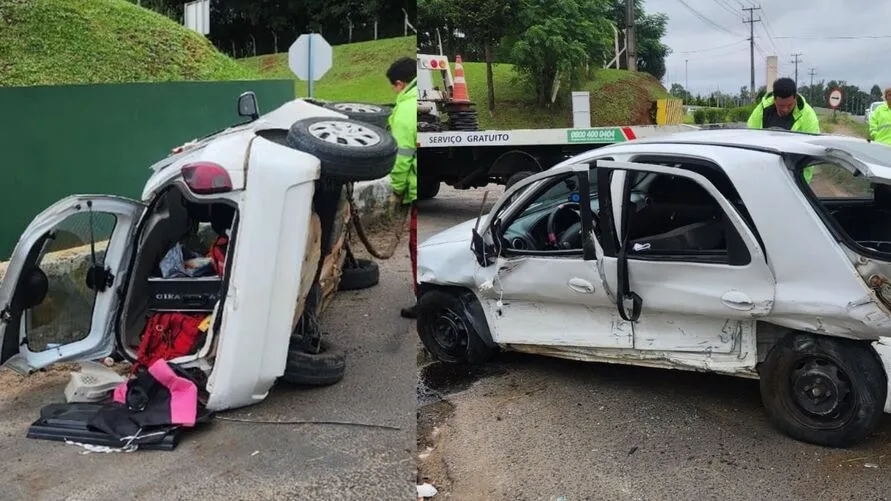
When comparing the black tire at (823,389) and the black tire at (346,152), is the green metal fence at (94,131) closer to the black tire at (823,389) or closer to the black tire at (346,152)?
the black tire at (346,152)

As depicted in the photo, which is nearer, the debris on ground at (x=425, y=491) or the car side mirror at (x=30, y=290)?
the debris on ground at (x=425, y=491)

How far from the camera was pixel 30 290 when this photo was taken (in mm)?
3689

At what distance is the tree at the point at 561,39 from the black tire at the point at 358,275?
1742 mm

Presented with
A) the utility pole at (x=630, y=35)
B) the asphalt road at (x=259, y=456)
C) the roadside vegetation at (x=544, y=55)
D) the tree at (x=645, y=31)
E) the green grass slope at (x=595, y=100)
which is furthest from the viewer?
the green grass slope at (x=595, y=100)

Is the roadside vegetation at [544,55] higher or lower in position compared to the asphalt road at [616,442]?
higher

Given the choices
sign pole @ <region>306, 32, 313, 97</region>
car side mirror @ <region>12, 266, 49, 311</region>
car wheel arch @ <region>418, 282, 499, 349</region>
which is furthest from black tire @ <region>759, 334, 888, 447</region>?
car side mirror @ <region>12, 266, 49, 311</region>

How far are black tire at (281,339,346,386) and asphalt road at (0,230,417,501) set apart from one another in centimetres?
6

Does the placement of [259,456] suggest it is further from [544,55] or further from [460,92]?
[460,92]

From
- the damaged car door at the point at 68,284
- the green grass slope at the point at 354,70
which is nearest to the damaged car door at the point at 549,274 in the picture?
the green grass slope at the point at 354,70

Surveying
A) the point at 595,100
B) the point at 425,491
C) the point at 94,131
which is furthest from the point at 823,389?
the point at 94,131

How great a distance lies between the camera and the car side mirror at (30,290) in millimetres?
3623

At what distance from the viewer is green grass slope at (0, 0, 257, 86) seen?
6234 millimetres

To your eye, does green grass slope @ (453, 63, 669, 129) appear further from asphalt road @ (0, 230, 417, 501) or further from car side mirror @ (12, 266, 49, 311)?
car side mirror @ (12, 266, 49, 311)

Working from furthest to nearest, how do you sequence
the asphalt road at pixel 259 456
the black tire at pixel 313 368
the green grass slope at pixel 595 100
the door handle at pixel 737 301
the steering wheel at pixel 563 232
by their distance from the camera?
1. the green grass slope at pixel 595 100
2. the steering wheel at pixel 563 232
3. the black tire at pixel 313 368
4. the door handle at pixel 737 301
5. the asphalt road at pixel 259 456
